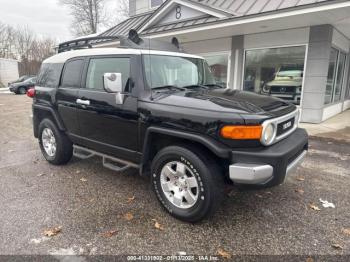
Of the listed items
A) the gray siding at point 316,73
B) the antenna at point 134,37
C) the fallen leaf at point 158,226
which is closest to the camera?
the fallen leaf at point 158,226

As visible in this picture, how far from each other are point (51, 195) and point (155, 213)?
1.57 metres

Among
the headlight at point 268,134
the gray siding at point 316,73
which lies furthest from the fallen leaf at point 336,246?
the gray siding at point 316,73

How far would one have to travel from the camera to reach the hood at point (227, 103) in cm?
271

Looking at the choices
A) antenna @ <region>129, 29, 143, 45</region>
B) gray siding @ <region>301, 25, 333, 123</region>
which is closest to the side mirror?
antenna @ <region>129, 29, 143, 45</region>

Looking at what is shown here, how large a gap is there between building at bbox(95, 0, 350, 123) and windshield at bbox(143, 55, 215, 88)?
2777mm

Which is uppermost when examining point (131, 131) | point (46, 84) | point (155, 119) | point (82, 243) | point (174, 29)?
point (174, 29)

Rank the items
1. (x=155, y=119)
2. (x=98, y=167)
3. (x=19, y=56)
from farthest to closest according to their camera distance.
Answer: (x=19, y=56), (x=98, y=167), (x=155, y=119)

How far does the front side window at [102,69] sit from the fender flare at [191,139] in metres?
0.78

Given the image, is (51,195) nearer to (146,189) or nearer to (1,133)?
(146,189)

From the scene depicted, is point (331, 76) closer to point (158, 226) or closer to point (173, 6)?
point (173, 6)

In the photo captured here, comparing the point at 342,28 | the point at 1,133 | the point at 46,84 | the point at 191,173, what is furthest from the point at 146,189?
the point at 342,28

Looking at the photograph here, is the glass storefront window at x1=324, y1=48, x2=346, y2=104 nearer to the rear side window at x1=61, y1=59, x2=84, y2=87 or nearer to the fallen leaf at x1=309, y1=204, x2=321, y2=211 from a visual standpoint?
the fallen leaf at x1=309, y1=204, x2=321, y2=211

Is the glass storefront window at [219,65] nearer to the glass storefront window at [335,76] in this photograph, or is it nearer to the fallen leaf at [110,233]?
the glass storefront window at [335,76]

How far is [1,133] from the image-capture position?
7.61m
